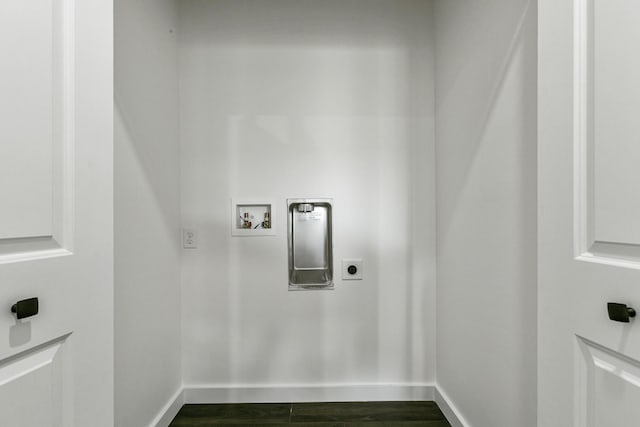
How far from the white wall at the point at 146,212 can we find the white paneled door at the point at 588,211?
1.42 meters

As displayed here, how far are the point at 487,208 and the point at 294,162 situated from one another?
1032 mm

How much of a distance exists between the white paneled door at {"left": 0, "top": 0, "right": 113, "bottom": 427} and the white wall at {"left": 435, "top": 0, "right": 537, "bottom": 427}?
1.24 meters

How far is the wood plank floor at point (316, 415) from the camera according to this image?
5.77 ft

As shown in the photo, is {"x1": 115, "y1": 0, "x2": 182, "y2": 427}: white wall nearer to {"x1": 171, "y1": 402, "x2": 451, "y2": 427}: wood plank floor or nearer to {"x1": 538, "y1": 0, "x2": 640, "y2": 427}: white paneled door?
{"x1": 171, "y1": 402, "x2": 451, "y2": 427}: wood plank floor

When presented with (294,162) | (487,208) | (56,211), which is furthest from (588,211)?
(294,162)

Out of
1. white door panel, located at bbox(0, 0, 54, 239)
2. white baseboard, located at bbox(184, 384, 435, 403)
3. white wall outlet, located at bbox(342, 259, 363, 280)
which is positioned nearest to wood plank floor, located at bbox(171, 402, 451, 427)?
white baseboard, located at bbox(184, 384, 435, 403)

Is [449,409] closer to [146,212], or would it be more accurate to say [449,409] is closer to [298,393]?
[298,393]

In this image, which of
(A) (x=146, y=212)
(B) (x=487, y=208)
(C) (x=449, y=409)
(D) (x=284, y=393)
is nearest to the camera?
(B) (x=487, y=208)

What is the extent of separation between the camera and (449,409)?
1750 millimetres

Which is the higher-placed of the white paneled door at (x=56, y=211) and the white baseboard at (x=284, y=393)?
the white paneled door at (x=56, y=211)

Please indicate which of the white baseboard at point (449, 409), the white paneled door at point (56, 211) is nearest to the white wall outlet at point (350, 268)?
the white baseboard at point (449, 409)

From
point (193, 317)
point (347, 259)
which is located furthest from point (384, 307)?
point (193, 317)

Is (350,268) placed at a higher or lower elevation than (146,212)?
lower

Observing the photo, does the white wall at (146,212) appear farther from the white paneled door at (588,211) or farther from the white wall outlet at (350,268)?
the white paneled door at (588,211)
